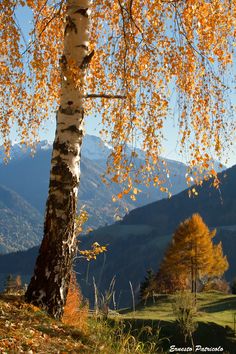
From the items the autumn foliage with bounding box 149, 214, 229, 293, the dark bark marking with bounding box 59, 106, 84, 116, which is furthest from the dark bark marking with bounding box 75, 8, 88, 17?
the autumn foliage with bounding box 149, 214, 229, 293

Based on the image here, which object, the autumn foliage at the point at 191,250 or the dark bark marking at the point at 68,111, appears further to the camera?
the autumn foliage at the point at 191,250

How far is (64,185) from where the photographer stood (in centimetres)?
743

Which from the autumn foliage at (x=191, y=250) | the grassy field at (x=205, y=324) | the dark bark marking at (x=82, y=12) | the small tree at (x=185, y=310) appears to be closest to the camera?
the dark bark marking at (x=82, y=12)

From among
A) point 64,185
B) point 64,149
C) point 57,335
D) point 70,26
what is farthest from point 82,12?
point 57,335

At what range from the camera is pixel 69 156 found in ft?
24.1

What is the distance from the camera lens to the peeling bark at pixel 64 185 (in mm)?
7270

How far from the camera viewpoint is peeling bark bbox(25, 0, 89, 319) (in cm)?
727

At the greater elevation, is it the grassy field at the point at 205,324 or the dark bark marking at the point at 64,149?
the dark bark marking at the point at 64,149

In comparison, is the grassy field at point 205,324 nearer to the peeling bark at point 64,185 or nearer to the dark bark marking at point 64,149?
the peeling bark at point 64,185

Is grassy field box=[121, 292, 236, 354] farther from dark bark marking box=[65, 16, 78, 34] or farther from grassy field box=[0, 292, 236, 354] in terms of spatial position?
dark bark marking box=[65, 16, 78, 34]

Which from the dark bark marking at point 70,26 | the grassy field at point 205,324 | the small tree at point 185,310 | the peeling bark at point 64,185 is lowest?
the grassy field at point 205,324

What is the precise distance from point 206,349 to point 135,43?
28770 mm

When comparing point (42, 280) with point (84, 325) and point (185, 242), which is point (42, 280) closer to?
point (84, 325)

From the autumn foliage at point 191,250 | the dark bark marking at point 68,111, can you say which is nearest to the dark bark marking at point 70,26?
the dark bark marking at point 68,111
